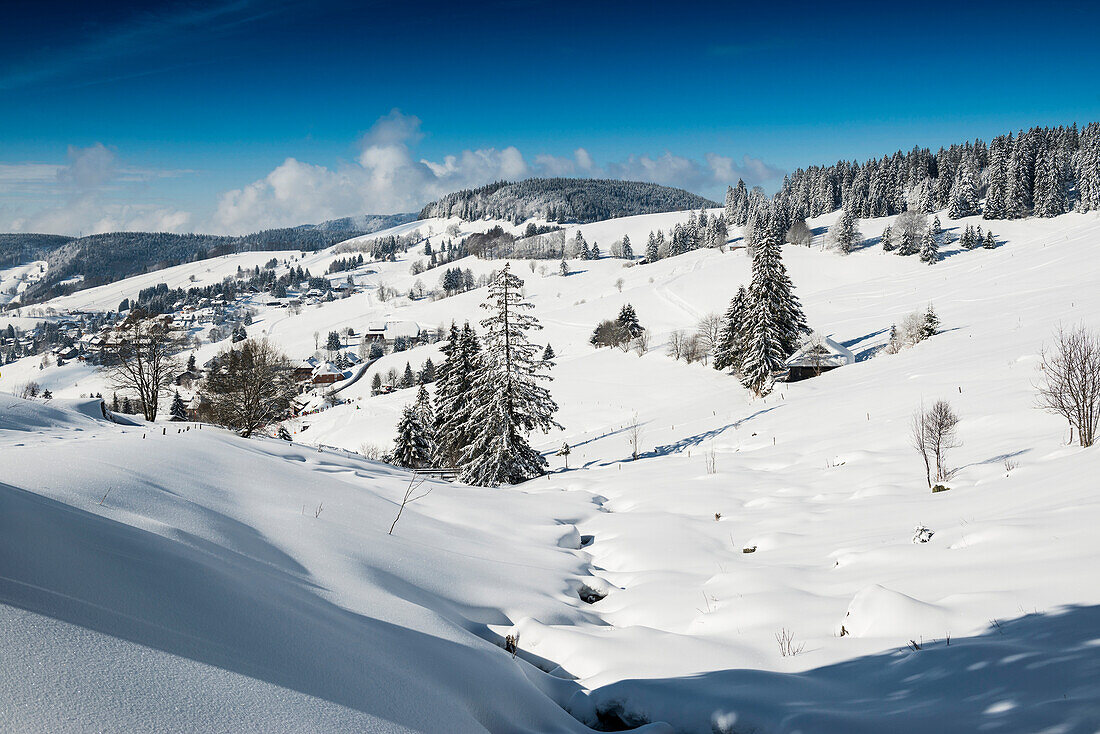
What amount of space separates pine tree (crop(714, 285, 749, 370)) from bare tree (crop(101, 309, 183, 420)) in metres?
41.0

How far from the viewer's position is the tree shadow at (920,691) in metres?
3.56

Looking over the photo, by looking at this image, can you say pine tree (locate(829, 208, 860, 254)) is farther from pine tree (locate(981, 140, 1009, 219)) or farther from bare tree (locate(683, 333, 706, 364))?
bare tree (locate(683, 333, 706, 364))

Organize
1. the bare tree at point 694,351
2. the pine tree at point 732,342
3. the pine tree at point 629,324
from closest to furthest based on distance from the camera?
the pine tree at point 732,342 < the bare tree at point 694,351 < the pine tree at point 629,324

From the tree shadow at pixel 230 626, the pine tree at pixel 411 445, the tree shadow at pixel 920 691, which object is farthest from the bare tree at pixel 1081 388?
the pine tree at pixel 411 445

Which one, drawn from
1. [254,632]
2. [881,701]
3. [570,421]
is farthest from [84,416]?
[570,421]

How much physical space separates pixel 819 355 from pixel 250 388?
3907cm

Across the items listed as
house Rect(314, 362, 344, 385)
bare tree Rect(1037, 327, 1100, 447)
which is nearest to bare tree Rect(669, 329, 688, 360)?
bare tree Rect(1037, 327, 1100, 447)

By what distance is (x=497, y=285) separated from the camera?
2241cm

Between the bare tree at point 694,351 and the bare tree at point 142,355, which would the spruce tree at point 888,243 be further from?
the bare tree at point 142,355

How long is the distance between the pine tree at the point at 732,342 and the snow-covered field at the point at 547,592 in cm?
3356

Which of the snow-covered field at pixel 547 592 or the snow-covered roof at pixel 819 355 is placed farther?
the snow-covered roof at pixel 819 355

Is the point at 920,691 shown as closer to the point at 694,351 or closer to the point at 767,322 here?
the point at 767,322

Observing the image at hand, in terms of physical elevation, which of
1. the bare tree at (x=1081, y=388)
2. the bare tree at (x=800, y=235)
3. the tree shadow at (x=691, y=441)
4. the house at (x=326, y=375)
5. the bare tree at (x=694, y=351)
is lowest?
the house at (x=326, y=375)

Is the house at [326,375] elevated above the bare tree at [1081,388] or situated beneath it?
situated beneath
